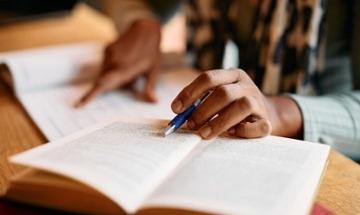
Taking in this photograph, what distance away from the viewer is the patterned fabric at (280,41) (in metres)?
0.91

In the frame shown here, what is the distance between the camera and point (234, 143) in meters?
0.56

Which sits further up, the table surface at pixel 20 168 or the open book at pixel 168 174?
the open book at pixel 168 174

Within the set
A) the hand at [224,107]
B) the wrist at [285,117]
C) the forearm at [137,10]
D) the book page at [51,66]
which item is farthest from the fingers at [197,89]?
the forearm at [137,10]

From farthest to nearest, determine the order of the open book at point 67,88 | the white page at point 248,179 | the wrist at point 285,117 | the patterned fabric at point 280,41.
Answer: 1. the patterned fabric at point 280,41
2. the open book at point 67,88
3. the wrist at point 285,117
4. the white page at point 248,179

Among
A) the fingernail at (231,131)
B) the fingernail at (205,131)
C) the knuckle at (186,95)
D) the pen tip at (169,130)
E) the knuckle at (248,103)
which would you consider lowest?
the fingernail at (231,131)

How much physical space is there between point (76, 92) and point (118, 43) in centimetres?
16

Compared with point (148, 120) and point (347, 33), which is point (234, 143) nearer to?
point (148, 120)

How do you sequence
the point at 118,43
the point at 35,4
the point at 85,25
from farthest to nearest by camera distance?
the point at 85,25 < the point at 35,4 < the point at 118,43

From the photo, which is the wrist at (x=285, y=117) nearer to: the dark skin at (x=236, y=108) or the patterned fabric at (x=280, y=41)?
the dark skin at (x=236, y=108)

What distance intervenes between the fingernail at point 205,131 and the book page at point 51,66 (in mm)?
496

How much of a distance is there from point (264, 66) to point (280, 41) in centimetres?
9

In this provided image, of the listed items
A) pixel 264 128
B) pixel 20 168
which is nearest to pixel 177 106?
pixel 264 128

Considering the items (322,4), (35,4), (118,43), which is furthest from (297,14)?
(35,4)

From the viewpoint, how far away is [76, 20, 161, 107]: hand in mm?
919
